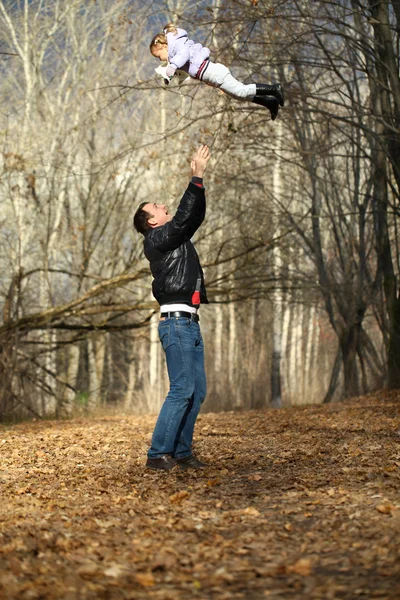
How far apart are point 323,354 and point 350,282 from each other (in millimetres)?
12796

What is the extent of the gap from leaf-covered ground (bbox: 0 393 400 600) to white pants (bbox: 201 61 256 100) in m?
3.20

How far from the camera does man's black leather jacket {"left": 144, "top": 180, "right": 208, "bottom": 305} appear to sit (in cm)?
563

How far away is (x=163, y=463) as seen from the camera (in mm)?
5758

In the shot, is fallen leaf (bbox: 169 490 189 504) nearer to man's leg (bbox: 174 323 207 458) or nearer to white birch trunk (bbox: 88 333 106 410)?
Answer: man's leg (bbox: 174 323 207 458)

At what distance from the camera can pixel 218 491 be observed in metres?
5.00

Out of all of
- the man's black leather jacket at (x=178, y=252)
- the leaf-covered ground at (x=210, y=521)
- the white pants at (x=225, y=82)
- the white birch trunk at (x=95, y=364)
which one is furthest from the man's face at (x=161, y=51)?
the white birch trunk at (x=95, y=364)

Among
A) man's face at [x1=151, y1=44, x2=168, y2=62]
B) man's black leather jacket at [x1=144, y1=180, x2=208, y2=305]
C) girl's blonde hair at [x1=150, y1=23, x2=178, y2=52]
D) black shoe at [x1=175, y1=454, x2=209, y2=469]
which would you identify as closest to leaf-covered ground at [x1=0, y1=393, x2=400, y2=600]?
black shoe at [x1=175, y1=454, x2=209, y2=469]

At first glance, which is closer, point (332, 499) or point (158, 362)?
point (332, 499)

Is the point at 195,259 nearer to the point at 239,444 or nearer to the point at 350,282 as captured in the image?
the point at 239,444

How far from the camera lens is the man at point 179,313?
5660 millimetres

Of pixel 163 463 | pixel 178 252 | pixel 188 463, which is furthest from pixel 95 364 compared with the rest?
pixel 178 252

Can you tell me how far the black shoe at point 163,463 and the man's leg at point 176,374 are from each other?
0.06 m

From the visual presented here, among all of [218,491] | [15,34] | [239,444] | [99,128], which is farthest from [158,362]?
[218,491]

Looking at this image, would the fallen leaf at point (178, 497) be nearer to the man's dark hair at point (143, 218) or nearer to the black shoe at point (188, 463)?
the black shoe at point (188, 463)
